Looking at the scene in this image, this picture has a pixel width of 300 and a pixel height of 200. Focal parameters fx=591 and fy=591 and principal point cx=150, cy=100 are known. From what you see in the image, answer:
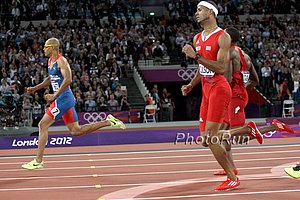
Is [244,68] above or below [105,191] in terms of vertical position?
above

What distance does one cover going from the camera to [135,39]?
2688cm

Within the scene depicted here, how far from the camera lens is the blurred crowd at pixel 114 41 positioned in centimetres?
2223

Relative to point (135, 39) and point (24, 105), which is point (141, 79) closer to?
point (135, 39)

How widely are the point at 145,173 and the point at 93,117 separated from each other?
1189 cm

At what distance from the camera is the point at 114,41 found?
26.0 meters

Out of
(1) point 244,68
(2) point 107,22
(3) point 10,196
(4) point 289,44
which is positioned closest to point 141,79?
(2) point 107,22

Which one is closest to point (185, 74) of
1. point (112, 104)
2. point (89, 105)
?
point (112, 104)

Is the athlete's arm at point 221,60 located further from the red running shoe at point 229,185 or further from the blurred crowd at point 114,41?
the blurred crowd at point 114,41

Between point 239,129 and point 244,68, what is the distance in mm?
1063

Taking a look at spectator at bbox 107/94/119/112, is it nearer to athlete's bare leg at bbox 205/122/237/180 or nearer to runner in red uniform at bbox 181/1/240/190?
runner in red uniform at bbox 181/1/240/190

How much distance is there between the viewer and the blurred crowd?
22234mm

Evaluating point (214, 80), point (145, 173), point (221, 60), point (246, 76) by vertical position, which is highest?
point (221, 60)

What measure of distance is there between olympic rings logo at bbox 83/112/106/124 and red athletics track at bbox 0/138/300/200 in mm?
6969

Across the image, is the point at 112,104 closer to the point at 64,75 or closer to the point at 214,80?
the point at 64,75
